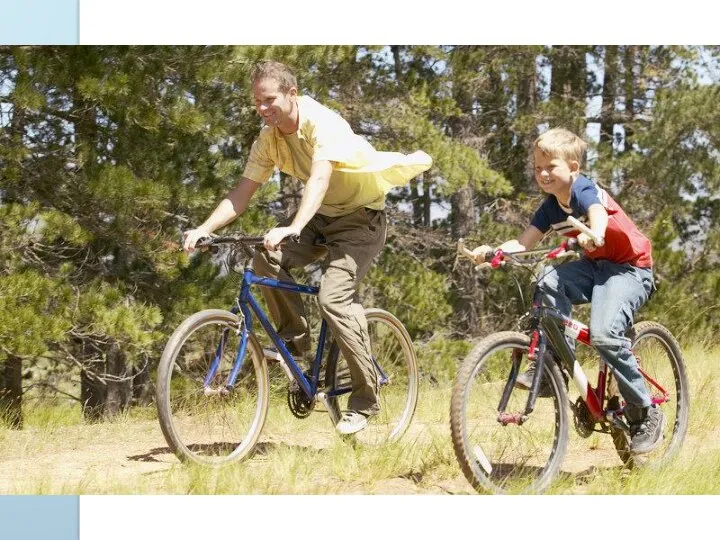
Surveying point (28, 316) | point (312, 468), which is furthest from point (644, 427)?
point (28, 316)

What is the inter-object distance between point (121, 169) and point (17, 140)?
70cm

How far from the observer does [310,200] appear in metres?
3.40

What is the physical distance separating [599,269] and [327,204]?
1.02 metres

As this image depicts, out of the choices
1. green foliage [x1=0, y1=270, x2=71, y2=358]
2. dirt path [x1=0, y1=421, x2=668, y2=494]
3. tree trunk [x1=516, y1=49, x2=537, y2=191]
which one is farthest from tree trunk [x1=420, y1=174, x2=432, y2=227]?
dirt path [x1=0, y1=421, x2=668, y2=494]

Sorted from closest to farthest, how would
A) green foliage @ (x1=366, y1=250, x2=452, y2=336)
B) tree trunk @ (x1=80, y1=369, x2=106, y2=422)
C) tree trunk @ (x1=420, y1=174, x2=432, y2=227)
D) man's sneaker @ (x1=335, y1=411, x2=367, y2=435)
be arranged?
man's sneaker @ (x1=335, y1=411, x2=367, y2=435)
tree trunk @ (x1=80, y1=369, x2=106, y2=422)
green foliage @ (x1=366, y1=250, x2=452, y2=336)
tree trunk @ (x1=420, y1=174, x2=432, y2=227)

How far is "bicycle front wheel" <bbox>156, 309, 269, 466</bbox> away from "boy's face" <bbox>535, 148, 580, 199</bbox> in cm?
115

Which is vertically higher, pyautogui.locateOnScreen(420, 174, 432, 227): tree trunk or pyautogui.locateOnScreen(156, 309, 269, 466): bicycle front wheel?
pyautogui.locateOnScreen(420, 174, 432, 227): tree trunk

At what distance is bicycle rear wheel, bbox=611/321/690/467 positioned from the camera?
368 cm

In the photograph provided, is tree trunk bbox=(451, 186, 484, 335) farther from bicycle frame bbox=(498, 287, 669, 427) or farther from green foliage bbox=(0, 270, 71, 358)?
bicycle frame bbox=(498, 287, 669, 427)

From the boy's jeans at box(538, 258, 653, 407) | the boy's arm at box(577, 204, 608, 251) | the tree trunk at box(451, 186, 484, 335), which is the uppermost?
the boy's arm at box(577, 204, 608, 251)

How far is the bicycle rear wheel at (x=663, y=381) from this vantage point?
3678 millimetres

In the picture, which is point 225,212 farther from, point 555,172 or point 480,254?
point 555,172
